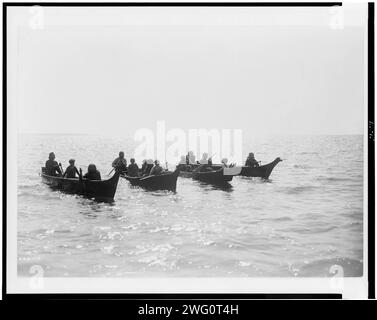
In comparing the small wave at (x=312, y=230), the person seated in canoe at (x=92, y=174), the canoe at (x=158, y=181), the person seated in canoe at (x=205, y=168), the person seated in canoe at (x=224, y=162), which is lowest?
the small wave at (x=312, y=230)

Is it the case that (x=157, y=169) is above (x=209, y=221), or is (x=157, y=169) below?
above

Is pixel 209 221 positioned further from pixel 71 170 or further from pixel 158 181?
pixel 71 170

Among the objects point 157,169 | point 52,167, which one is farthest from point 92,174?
point 157,169

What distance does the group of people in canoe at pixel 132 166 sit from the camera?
2.64 meters

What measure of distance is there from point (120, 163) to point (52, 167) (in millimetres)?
361

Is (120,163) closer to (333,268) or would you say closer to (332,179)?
(332,179)

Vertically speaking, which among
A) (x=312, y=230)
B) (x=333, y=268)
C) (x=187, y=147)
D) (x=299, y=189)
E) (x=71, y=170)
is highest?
(x=187, y=147)

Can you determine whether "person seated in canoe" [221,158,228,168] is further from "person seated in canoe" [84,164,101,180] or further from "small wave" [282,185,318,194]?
"person seated in canoe" [84,164,101,180]

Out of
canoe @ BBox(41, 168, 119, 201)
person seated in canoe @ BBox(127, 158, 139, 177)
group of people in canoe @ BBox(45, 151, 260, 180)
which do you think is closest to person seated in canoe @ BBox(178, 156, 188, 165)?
group of people in canoe @ BBox(45, 151, 260, 180)

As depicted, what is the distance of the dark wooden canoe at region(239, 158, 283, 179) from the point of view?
2.62 m

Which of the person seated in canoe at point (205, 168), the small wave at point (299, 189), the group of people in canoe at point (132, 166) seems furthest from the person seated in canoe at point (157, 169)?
the small wave at point (299, 189)

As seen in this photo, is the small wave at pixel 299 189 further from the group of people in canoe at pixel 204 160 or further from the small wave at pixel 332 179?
the group of people in canoe at pixel 204 160

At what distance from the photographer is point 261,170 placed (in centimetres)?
263
